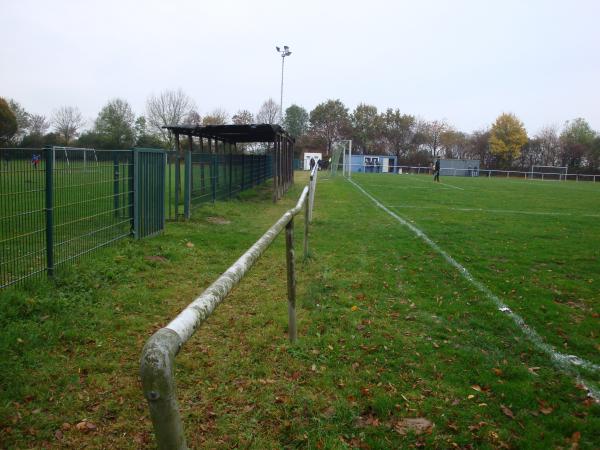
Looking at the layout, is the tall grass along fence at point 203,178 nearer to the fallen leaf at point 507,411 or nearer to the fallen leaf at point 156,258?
the fallen leaf at point 156,258

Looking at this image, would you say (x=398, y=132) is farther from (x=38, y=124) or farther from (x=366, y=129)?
(x=38, y=124)

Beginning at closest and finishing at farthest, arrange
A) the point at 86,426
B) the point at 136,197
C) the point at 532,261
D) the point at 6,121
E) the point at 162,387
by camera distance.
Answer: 1. the point at 162,387
2. the point at 86,426
3. the point at 532,261
4. the point at 136,197
5. the point at 6,121

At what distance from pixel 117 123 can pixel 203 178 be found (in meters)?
49.1

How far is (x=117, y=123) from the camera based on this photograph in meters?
56.2

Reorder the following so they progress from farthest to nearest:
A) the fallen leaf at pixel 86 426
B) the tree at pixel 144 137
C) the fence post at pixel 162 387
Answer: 1. the tree at pixel 144 137
2. the fallen leaf at pixel 86 426
3. the fence post at pixel 162 387

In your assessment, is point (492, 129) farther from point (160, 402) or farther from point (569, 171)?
point (160, 402)

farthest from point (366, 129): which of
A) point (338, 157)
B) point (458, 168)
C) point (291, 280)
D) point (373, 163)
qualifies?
point (291, 280)

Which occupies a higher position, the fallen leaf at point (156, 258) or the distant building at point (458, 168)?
the distant building at point (458, 168)

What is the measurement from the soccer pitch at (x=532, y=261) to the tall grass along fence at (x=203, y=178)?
5170 mm

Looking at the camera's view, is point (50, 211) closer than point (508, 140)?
Yes

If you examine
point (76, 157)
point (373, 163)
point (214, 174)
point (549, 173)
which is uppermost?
point (373, 163)

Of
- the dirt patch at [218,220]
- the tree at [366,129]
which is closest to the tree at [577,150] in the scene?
the tree at [366,129]

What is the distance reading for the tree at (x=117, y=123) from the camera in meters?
52.9

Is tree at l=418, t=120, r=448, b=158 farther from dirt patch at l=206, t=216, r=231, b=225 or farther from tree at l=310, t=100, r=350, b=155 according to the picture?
dirt patch at l=206, t=216, r=231, b=225
